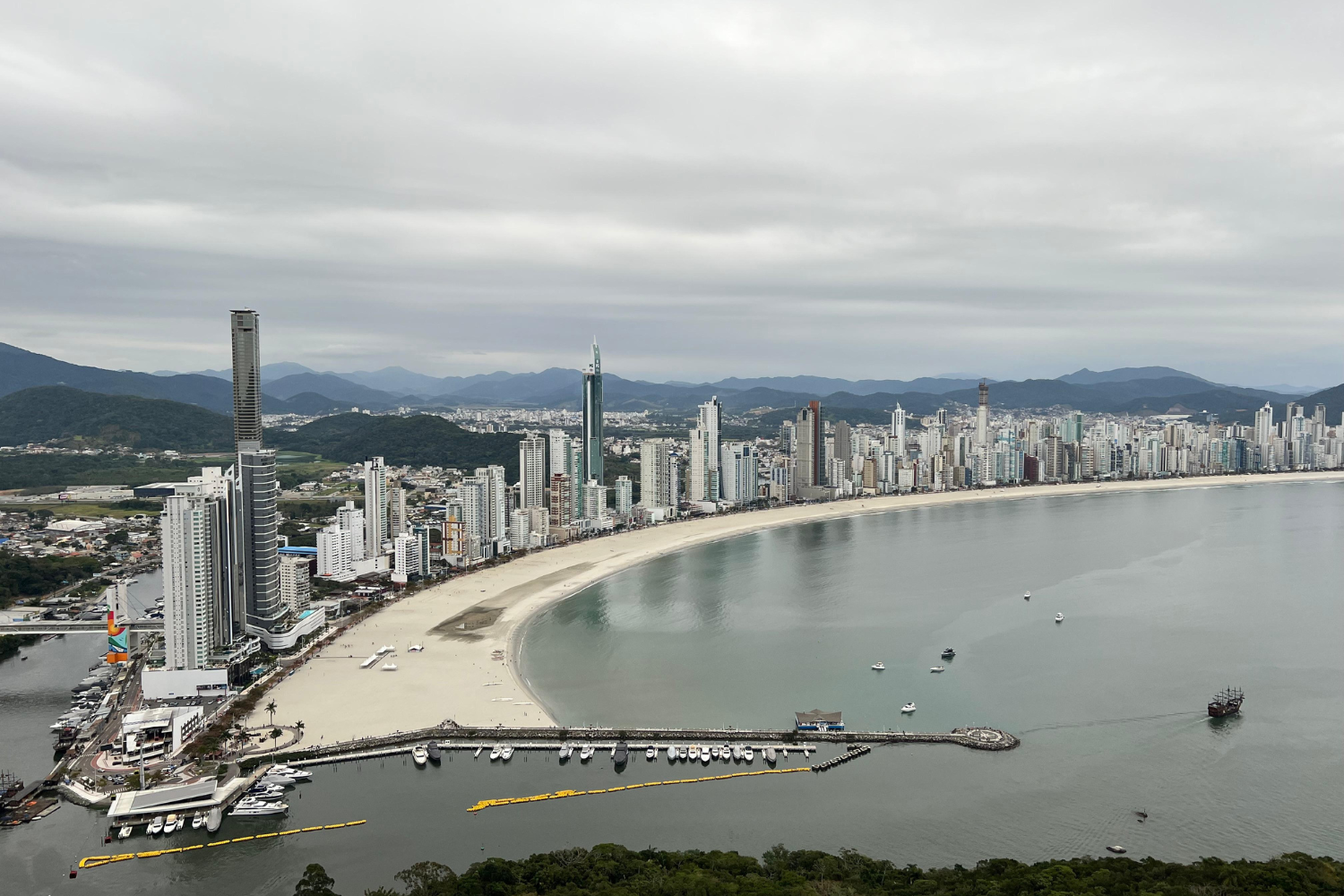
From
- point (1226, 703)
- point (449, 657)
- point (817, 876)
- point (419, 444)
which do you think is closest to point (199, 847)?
point (449, 657)

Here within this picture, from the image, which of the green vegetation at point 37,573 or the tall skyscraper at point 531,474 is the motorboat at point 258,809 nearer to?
the green vegetation at point 37,573

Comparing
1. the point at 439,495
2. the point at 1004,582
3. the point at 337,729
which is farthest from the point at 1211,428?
the point at 337,729

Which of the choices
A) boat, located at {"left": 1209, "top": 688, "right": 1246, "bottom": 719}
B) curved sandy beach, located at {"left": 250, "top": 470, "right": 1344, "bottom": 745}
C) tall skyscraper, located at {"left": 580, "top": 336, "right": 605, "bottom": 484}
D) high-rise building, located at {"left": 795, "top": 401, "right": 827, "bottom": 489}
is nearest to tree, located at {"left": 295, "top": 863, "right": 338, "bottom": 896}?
curved sandy beach, located at {"left": 250, "top": 470, "right": 1344, "bottom": 745}

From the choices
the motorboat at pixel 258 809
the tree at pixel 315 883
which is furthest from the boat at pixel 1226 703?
the motorboat at pixel 258 809

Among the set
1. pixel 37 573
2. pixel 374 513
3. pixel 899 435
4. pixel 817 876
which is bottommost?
pixel 817 876

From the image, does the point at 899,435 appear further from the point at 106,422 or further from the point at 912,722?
the point at 106,422

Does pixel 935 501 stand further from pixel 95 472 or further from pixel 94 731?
pixel 95 472
